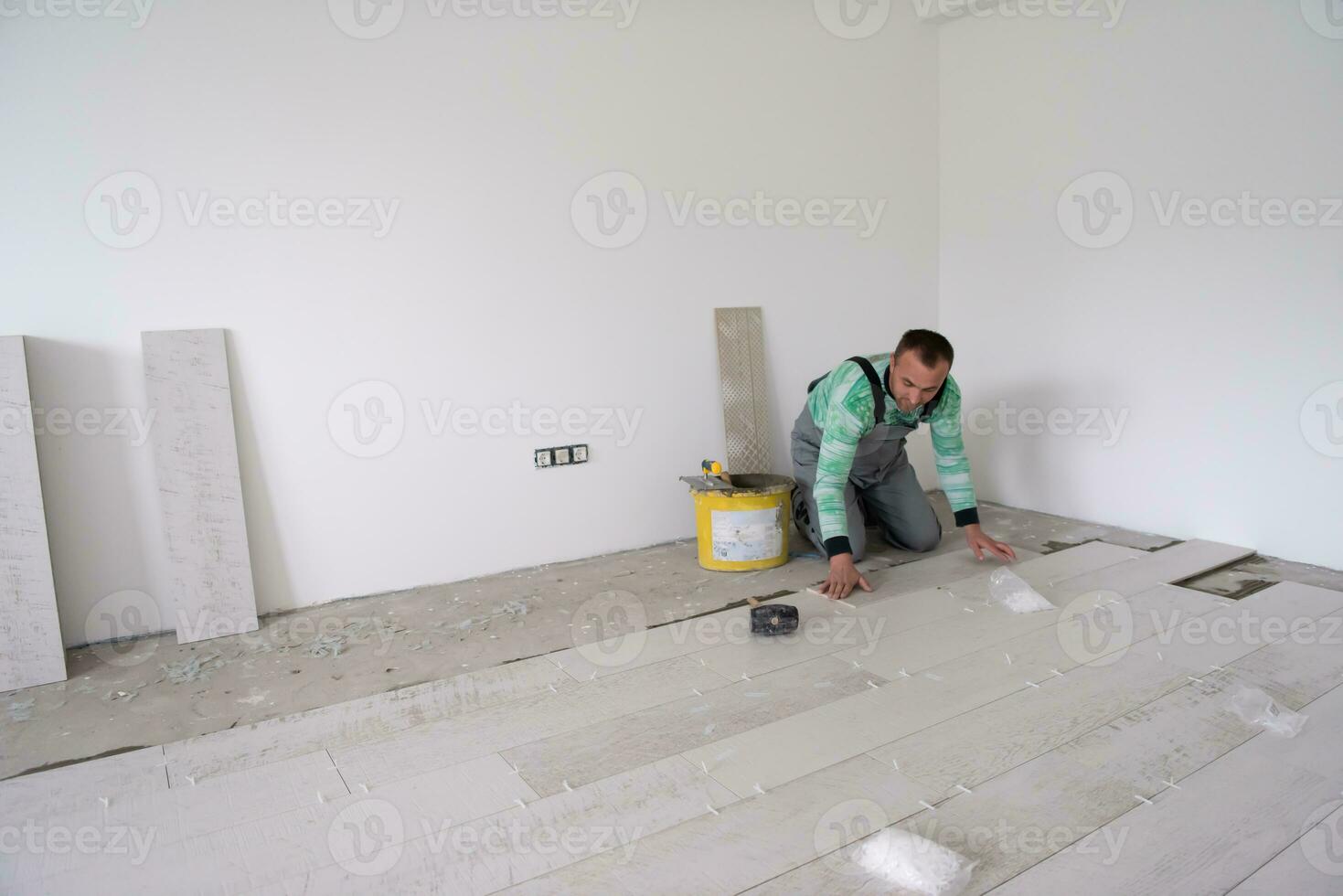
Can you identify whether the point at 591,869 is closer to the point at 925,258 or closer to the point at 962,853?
the point at 962,853

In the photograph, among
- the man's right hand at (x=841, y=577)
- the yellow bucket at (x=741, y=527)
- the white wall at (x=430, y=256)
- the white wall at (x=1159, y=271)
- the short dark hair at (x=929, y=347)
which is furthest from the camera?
the yellow bucket at (x=741, y=527)

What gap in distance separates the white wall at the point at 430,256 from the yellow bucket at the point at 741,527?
0.47 m

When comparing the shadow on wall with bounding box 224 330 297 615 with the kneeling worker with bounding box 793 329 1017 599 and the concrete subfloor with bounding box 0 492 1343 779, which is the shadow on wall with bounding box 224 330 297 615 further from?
the kneeling worker with bounding box 793 329 1017 599

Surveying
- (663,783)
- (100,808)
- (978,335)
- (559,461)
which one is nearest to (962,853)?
(663,783)

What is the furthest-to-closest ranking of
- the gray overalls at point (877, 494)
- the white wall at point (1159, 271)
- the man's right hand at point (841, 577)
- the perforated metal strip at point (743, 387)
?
the perforated metal strip at point (743, 387) < the gray overalls at point (877, 494) < the white wall at point (1159, 271) < the man's right hand at point (841, 577)

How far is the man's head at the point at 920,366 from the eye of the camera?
268 cm

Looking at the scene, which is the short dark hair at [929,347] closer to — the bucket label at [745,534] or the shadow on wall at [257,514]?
the bucket label at [745,534]

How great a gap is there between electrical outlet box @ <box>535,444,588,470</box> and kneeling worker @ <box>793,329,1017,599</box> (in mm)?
918

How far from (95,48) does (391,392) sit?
141 cm

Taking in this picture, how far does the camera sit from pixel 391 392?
3.24 meters

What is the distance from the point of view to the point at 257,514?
3.08m

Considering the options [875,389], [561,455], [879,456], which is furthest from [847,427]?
A: [561,455]

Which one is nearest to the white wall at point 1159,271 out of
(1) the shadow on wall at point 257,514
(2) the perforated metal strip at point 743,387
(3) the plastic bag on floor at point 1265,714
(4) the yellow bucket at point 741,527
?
(2) the perforated metal strip at point 743,387

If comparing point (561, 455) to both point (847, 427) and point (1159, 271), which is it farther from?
point (1159, 271)
